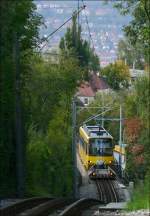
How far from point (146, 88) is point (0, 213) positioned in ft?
53.4

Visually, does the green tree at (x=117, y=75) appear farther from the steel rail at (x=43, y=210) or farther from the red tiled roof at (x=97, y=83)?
the steel rail at (x=43, y=210)

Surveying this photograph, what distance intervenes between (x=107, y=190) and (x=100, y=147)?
16.3ft

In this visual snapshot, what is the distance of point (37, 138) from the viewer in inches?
1860

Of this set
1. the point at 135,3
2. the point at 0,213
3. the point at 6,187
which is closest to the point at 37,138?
the point at 6,187

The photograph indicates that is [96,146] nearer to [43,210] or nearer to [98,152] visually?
[98,152]

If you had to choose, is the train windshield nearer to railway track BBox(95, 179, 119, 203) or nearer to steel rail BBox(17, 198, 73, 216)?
railway track BBox(95, 179, 119, 203)

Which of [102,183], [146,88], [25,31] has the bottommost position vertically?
[102,183]

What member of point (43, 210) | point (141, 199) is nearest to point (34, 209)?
point (43, 210)

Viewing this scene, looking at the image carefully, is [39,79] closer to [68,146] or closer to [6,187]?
[68,146]

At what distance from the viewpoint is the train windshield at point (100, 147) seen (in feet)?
190

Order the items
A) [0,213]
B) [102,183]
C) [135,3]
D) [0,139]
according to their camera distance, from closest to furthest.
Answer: [0,213] → [135,3] → [0,139] → [102,183]

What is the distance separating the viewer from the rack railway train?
5767cm

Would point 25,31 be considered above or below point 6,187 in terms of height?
above

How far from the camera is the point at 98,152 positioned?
194 ft
